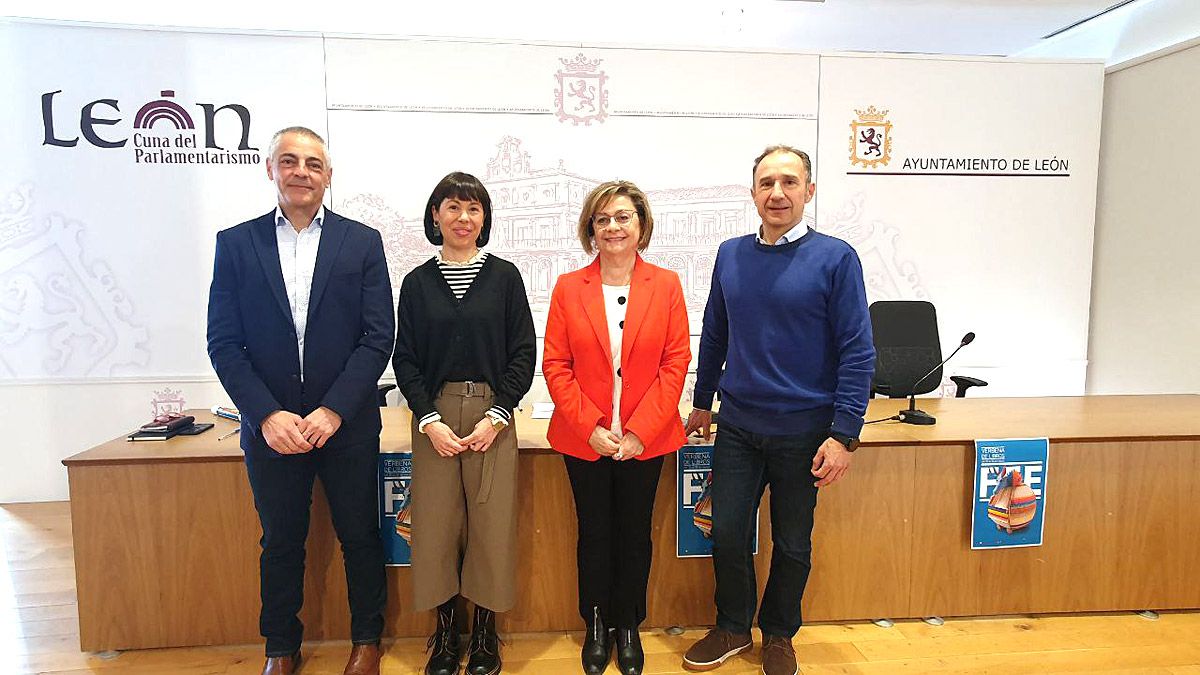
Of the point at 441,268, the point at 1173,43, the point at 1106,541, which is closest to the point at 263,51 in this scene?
the point at 441,268

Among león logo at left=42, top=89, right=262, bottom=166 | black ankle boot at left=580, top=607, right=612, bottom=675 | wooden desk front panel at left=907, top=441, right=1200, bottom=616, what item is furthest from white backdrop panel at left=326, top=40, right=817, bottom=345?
Answer: black ankle boot at left=580, top=607, right=612, bottom=675

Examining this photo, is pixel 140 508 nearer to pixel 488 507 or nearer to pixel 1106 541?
pixel 488 507

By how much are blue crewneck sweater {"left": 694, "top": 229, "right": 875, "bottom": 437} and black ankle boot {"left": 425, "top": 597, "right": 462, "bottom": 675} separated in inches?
41.8

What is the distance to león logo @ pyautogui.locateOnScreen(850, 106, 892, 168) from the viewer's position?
12.8 feet

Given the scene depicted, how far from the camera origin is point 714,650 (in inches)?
79.9

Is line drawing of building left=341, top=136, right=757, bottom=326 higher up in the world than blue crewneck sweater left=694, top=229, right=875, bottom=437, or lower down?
higher up

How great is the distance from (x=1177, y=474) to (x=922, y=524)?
0.96 meters

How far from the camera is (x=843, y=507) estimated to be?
88.7 inches

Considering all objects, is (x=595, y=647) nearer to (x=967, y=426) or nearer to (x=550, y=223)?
(x=967, y=426)

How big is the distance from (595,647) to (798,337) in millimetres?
1126

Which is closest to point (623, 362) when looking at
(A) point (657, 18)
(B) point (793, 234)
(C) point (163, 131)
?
(B) point (793, 234)

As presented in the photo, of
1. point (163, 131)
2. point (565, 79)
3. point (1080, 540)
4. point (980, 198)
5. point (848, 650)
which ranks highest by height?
point (565, 79)

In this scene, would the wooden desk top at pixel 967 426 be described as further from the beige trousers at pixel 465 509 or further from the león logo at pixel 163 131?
the león logo at pixel 163 131

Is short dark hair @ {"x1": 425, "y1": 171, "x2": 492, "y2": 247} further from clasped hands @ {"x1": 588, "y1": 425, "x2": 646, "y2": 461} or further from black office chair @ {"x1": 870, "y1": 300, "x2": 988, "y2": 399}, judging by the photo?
black office chair @ {"x1": 870, "y1": 300, "x2": 988, "y2": 399}
